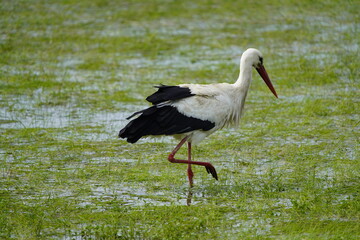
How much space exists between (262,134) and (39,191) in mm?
3137

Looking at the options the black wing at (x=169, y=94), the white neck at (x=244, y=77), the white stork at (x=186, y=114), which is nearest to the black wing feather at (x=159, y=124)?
the white stork at (x=186, y=114)

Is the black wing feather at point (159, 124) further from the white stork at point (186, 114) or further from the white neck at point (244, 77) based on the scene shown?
the white neck at point (244, 77)

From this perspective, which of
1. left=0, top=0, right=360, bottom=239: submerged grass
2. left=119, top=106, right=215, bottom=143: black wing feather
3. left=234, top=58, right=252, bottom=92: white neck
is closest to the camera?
left=0, top=0, right=360, bottom=239: submerged grass

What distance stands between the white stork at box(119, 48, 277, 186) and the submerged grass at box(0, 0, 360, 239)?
0.50 metres

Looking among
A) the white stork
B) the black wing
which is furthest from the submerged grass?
the black wing

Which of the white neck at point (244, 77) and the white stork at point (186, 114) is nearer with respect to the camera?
the white stork at point (186, 114)

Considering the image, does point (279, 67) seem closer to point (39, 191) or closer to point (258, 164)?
point (258, 164)

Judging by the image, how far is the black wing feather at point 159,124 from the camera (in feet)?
23.6

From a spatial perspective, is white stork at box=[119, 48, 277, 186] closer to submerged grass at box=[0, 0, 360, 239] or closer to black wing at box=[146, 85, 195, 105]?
black wing at box=[146, 85, 195, 105]

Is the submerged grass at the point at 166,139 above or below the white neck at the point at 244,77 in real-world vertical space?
below

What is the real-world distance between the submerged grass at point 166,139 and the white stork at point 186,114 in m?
0.50

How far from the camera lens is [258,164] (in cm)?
779

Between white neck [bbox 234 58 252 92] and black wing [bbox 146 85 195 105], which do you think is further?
white neck [bbox 234 58 252 92]

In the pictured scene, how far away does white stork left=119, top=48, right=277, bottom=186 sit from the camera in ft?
23.7
